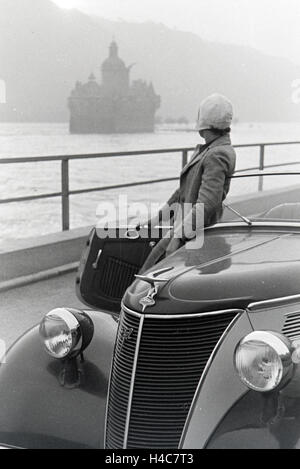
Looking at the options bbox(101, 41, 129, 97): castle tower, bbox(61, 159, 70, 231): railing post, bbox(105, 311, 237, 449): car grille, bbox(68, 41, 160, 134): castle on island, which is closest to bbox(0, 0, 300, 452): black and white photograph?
bbox(105, 311, 237, 449): car grille

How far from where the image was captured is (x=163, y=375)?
2.80 metres

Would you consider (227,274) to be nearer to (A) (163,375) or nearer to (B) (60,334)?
(A) (163,375)

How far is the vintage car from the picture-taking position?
2.61 metres

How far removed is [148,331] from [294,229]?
1.16 m

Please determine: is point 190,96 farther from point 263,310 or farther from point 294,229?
point 263,310

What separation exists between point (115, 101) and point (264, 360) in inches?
461

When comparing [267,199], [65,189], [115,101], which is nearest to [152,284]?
[267,199]

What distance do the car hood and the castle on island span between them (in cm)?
833

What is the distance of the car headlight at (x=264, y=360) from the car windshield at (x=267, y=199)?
1121 millimetres

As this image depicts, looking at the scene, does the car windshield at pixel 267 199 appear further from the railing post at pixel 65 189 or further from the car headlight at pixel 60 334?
the railing post at pixel 65 189

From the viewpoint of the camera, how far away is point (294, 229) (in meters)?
3.58

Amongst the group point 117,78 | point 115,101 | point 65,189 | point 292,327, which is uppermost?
point 117,78

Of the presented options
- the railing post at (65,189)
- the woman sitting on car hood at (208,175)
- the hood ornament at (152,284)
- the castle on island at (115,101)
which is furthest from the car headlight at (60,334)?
the castle on island at (115,101)

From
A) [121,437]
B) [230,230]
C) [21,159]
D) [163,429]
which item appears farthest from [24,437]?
[21,159]
